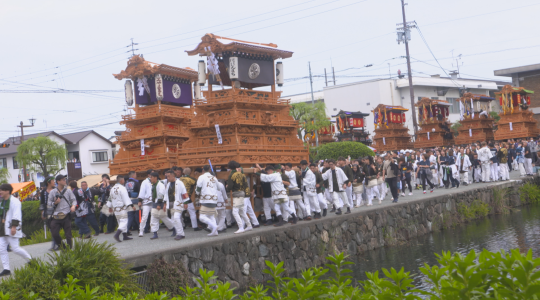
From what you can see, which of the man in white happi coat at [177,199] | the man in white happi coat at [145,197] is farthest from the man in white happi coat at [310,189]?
the man in white happi coat at [145,197]

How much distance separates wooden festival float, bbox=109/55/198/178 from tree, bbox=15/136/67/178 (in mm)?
21920

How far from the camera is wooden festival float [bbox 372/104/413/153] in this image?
150 ft

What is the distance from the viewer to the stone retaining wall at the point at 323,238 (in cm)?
1102

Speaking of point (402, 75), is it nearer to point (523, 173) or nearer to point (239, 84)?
point (523, 173)

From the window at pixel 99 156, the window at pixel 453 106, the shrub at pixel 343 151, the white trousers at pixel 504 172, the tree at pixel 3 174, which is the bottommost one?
the white trousers at pixel 504 172

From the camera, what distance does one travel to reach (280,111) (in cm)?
1950

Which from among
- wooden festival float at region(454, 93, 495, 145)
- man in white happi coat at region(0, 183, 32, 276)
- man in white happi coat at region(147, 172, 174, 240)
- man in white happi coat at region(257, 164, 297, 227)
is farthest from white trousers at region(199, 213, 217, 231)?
wooden festival float at region(454, 93, 495, 145)

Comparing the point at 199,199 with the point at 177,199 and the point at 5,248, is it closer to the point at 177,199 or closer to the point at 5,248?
the point at 177,199

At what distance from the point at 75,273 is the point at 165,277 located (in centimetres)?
231

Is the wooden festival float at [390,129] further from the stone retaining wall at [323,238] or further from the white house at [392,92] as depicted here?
the stone retaining wall at [323,238]

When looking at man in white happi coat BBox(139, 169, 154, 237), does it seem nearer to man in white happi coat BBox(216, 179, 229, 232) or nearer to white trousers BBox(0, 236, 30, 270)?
man in white happi coat BBox(216, 179, 229, 232)

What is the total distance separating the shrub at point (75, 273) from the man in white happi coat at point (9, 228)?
2040mm

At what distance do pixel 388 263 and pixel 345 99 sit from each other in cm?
5204

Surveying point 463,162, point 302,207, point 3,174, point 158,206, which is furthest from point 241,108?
point 3,174
